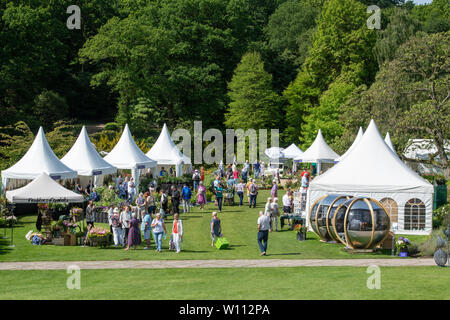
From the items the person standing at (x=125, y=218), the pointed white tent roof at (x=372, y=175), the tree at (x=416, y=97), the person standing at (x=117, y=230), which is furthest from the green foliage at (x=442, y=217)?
the person standing at (x=117, y=230)

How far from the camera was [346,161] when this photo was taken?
84.5 ft

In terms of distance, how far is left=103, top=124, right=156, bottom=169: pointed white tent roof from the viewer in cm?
3344

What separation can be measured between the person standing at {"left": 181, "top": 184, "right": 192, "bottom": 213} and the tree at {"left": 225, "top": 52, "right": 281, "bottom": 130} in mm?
30510

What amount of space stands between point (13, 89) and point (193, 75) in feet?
59.9

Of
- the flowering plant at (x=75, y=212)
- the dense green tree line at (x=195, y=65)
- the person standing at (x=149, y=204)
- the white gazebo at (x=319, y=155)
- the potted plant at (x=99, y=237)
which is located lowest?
the potted plant at (x=99, y=237)

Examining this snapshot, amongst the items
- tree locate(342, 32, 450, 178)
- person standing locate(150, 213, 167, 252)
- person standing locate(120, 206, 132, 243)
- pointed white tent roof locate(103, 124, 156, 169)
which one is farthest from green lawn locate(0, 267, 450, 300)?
pointed white tent roof locate(103, 124, 156, 169)

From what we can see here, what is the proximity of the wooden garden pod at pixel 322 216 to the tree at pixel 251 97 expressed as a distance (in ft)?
121

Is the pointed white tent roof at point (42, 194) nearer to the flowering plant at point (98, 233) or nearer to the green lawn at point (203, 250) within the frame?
the flowering plant at point (98, 233)

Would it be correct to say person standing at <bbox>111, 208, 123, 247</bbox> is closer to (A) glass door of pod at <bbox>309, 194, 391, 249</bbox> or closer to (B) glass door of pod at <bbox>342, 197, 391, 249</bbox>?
(A) glass door of pod at <bbox>309, 194, 391, 249</bbox>

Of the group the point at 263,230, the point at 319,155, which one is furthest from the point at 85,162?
the point at 319,155

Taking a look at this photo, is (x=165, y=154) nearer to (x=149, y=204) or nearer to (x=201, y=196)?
(x=201, y=196)

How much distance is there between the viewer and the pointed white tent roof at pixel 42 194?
874 inches

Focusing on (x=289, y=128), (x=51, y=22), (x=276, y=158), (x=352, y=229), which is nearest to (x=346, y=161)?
(x=352, y=229)

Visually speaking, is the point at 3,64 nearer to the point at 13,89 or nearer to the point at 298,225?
the point at 13,89
